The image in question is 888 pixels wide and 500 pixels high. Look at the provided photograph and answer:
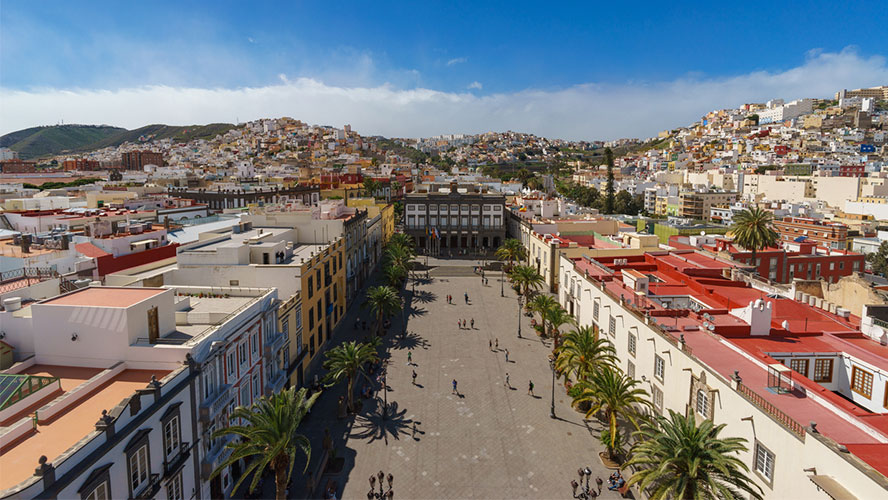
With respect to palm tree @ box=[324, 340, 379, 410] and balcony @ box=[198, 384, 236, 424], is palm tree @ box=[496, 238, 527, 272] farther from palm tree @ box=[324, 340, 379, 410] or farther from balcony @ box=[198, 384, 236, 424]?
balcony @ box=[198, 384, 236, 424]

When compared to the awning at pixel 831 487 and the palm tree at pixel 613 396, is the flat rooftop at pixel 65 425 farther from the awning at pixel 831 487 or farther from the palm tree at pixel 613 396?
the awning at pixel 831 487

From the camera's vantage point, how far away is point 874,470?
513 inches

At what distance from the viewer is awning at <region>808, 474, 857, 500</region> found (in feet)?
43.9

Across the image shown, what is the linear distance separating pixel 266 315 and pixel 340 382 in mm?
10534

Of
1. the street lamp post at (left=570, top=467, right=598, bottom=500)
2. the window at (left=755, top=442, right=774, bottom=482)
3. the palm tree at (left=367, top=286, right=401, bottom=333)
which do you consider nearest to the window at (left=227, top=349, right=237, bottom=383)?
the street lamp post at (left=570, top=467, right=598, bottom=500)

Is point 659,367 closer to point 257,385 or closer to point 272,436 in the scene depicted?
point 272,436

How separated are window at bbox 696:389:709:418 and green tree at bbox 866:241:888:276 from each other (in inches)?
2644

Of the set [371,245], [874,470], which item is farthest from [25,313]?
[371,245]

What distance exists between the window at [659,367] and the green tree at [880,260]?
6419cm

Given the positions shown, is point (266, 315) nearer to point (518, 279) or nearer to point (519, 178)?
point (518, 279)

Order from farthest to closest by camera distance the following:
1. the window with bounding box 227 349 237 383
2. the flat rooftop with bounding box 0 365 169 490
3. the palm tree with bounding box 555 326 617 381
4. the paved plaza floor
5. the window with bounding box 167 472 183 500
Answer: the palm tree with bounding box 555 326 617 381 → the paved plaza floor → the window with bounding box 227 349 237 383 → the window with bounding box 167 472 183 500 → the flat rooftop with bounding box 0 365 169 490

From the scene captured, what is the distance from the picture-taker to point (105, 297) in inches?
791

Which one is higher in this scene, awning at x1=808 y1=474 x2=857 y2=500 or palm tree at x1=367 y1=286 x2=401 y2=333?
awning at x1=808 y1=474 x2=857 y2=500

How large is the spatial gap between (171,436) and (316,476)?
Answer: 29.0 ft
